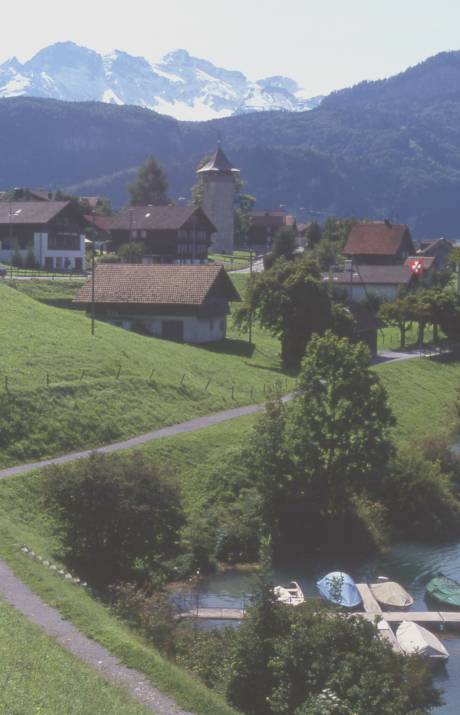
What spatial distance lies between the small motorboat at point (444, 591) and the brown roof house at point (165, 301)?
108 ft

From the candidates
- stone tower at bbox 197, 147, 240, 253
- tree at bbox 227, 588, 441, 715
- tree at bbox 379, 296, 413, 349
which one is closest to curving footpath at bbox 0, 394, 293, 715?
tree at bbox 227, 588, 441, 715

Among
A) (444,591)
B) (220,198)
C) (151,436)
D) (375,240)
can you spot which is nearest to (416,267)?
(375,240)

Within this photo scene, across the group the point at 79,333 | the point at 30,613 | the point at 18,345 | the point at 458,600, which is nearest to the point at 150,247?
the point at 79,333

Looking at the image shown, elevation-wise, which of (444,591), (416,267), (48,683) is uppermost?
(416,267)

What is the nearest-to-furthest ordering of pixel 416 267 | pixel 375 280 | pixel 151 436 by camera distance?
1. pixel 151 436
2. pixel 375 280
3. pixel 416 267

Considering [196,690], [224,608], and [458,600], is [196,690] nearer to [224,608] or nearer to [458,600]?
[224,608]

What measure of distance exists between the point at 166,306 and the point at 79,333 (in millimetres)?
11122

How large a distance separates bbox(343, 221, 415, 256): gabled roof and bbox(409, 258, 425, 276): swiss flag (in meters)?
5.24

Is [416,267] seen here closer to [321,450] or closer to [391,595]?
[321,450]

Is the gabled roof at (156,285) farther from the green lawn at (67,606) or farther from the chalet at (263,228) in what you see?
the chalet at (263,228)

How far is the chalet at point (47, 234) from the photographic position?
305ft

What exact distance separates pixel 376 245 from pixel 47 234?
42.1 m

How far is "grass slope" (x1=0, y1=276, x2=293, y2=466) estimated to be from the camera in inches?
1561

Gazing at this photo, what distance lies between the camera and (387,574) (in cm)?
3569
